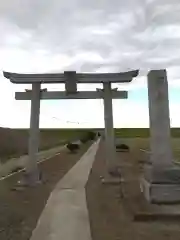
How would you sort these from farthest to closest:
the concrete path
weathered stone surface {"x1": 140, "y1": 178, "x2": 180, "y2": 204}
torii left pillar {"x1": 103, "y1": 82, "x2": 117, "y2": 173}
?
torii left pillar {"x1": 103, "y1": 82, "x2": 117, "y2": 173} < weathered stone surface {"x1": 140, "y1": 178, "x2": 180, "y2": 204} < the concrete path

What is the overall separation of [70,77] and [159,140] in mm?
5201

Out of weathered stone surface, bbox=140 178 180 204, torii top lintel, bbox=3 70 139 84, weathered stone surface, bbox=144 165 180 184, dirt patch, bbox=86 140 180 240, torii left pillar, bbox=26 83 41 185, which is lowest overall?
dirt patch, bbox=86 140 180 240

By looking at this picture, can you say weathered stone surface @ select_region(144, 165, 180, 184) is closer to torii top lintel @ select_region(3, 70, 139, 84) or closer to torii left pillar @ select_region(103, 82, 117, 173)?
torii top lintel @ select_region(3, 70, 139, 84)

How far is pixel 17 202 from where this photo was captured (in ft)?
36.5

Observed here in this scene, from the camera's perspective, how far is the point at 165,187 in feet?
31.7

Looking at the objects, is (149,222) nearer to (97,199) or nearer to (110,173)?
(97,199)

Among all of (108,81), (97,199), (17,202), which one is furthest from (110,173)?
(17,202)

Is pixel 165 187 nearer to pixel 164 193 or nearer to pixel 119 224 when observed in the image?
pixel 164 193

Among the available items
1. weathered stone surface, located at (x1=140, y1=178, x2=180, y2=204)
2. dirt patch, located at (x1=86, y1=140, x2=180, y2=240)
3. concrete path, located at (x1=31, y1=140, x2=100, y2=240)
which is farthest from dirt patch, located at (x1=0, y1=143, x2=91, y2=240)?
weathered stone surface, located at (x1=140, y1=178, x2=180, y2=204)

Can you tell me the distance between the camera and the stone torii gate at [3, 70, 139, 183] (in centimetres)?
1463

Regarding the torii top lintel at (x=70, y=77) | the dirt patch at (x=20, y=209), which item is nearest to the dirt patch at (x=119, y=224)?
the dirt patch at (x=20, y=209)

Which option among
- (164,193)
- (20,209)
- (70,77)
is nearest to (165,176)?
(164,193)

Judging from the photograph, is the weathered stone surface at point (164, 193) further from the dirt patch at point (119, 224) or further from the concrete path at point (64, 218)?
the concrete path at point (64, 218)

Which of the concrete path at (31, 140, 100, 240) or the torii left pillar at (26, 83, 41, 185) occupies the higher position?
the torii left pillar at (26, 83, 41, 185)
